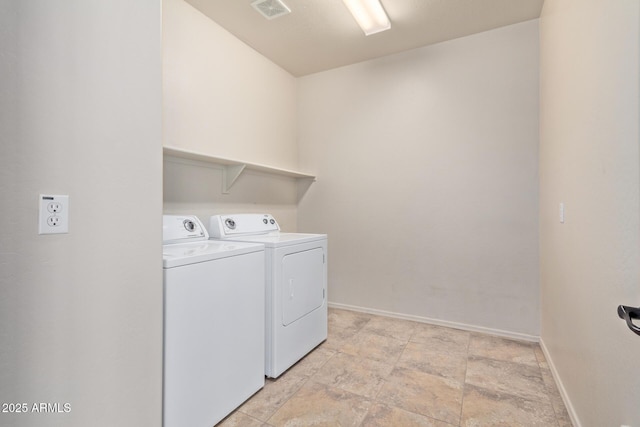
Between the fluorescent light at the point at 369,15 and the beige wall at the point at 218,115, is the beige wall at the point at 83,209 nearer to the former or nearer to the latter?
the beige wall at the point at 218,115

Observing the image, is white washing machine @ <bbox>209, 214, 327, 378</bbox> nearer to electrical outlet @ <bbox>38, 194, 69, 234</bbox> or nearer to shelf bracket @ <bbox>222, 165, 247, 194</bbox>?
shelf bracket @ <bbox>222, 165, 247, 194</bbox>

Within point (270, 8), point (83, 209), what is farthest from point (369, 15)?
point (83, 209)

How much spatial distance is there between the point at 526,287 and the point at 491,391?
1064 millimetres

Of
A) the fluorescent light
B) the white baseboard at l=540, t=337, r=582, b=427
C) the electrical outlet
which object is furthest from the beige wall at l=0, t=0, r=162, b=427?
the white baseboard at l=540, t=337, r=582, b=427

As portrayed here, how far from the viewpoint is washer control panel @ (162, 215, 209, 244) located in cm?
184

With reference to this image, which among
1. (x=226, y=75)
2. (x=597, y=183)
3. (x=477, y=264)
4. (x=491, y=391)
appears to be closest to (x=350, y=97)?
(x=226, y=75)

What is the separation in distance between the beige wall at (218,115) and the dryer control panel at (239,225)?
179mm

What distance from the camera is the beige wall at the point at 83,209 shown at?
836 mm

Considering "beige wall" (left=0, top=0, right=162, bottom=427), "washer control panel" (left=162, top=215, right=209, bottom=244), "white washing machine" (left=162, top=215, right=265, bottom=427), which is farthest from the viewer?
"washer control panel" (left=162, top=215, right=209, bottom=244)

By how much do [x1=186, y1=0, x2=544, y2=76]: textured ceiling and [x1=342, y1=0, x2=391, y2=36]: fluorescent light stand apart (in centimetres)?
6

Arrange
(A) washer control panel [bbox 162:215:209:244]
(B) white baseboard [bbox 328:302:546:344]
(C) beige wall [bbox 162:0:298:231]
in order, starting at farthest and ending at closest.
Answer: (B) white baseboard [bbox 328:302:546:344]
(C) beige wall [bbox 162:0:298:231]
(A) washer control panel [bbox 162:215:209:244]

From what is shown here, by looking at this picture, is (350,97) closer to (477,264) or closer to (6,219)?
(477,264)

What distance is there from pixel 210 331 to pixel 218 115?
175cm

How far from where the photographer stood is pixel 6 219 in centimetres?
81
